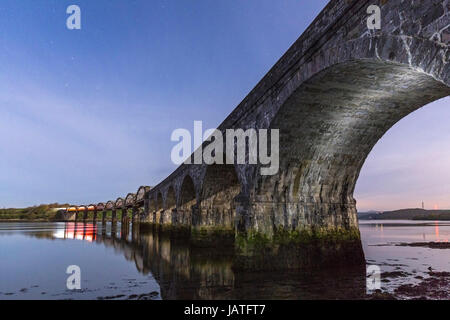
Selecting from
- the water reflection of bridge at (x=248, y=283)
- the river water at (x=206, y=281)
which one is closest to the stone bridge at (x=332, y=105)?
the water reflection of bridge at (x=248, y=283)

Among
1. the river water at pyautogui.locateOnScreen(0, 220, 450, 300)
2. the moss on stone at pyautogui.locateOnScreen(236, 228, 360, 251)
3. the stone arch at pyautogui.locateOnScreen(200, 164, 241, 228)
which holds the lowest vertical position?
the river water at pyautogui.locateOnScreen(0, 220, 450, 300)

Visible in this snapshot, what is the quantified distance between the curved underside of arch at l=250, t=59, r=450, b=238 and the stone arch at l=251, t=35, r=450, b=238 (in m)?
0.02

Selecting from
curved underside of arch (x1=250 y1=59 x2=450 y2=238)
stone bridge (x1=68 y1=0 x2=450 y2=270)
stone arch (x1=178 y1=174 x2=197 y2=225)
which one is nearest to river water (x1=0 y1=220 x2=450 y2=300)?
stone bridge (x1=68 y1=0 x2=450 y2=270)

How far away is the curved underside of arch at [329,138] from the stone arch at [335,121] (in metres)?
0.02

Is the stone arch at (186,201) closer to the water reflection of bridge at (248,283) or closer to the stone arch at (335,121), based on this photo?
the water reflection of bridge at (248,283)

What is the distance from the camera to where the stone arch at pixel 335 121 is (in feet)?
23.7

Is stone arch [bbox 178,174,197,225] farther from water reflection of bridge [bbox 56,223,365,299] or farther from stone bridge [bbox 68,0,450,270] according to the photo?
water reflection of bridge [bbox 56,223,365,299]

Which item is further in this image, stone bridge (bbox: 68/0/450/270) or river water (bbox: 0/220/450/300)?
river water (bbox: 0/220/450/300)

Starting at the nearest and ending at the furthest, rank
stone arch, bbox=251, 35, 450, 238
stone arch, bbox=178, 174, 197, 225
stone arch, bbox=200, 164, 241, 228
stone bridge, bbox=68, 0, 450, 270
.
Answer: stone bridge, bbox=68, 0, 450, 270, stone arch, bbox=251, 35, 450, 238, stone arch, bbox=200, 164, 241, 228, stone arch, bbox=178, 174, 197, 225

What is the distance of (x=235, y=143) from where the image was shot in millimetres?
14133

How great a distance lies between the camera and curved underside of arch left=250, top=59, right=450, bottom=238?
8.59 m

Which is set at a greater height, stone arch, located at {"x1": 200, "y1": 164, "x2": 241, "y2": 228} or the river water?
stone arch, located at {"x1": 200, "y1": 164, "x2": 241, "y2": 228}
